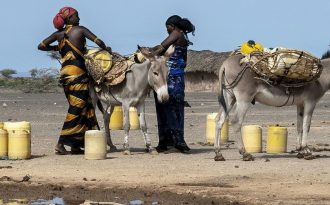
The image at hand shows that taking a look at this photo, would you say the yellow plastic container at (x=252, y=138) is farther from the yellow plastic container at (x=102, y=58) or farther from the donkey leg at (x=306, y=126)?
the yellow plastic container at (x=102, y=58)

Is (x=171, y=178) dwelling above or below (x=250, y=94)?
below

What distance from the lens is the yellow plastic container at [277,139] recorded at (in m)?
17.4

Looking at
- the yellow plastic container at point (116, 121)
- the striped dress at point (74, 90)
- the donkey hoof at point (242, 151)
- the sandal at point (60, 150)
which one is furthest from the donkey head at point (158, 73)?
the yellow plastic container at point (116, 121)

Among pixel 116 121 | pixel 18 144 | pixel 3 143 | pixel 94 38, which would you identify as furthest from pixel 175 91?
pixel 116 121

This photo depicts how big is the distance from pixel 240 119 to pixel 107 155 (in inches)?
103

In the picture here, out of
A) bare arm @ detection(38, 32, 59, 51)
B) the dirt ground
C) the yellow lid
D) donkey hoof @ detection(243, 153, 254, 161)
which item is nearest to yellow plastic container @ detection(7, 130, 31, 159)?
the dirt ground

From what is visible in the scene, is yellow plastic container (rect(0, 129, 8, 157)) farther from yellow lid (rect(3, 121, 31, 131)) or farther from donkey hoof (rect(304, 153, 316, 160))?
donkey hoof (rect(304, 153, 316, 160))

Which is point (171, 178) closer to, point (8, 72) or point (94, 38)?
point (94, 38)

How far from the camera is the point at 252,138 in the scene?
17.6m

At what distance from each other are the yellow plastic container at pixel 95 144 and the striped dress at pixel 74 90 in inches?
39.8

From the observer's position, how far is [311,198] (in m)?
11.8

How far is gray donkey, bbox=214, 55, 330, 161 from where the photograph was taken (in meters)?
16.1

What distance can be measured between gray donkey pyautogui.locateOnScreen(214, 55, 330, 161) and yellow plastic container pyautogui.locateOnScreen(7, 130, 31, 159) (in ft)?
10.6

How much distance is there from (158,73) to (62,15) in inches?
81.3
